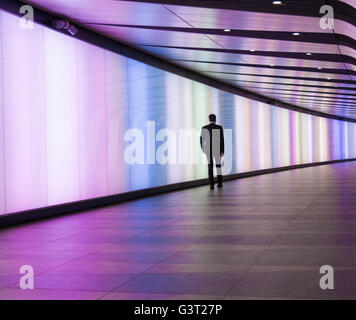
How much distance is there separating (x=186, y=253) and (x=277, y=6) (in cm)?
566

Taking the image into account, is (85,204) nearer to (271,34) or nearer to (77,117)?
(77,117)

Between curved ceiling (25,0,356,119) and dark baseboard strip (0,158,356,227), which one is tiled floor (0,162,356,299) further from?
curved ceiling (25,0,356,119)

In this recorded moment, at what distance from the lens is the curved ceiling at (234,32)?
1095 cm

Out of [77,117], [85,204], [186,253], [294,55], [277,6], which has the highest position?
[294,55]

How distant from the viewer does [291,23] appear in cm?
1235

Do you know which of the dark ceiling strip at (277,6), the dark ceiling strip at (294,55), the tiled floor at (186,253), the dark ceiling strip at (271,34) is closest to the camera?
the tiled floor at (186,253)

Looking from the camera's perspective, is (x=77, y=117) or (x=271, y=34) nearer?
(x=77, y=117)

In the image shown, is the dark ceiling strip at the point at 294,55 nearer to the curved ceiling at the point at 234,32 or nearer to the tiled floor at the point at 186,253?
the curved ceiling at the point at 234,32

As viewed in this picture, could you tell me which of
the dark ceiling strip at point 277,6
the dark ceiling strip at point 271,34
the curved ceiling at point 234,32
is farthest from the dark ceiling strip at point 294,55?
the dark ceiling strip at point 277,6

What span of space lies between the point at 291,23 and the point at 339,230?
5309 mm

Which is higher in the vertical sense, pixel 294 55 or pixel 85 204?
pixel 294 55

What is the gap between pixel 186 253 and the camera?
736cm

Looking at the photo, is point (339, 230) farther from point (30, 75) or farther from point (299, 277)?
point (30, 75)

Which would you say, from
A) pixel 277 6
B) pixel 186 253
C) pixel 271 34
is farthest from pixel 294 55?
pixel 186 253
